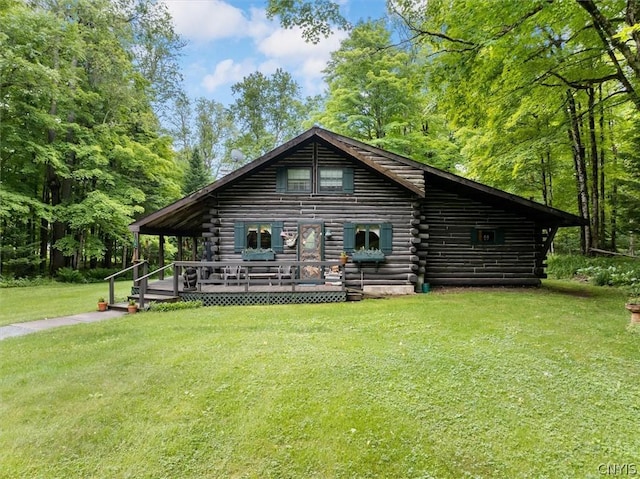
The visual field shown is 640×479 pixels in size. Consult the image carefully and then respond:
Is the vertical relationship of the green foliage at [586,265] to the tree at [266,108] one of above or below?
below

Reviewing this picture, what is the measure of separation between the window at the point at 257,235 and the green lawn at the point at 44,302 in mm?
5014

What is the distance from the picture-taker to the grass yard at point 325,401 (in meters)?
3.09

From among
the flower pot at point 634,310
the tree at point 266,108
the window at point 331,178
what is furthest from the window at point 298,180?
the tree at point 266,108

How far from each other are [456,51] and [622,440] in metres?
8.03

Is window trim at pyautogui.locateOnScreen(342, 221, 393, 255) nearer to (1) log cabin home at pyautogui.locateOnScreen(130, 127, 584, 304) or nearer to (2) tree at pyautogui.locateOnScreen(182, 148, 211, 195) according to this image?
(1) log cabin home at pyautogui.locateOnScreen(130, 127, 584, 304)

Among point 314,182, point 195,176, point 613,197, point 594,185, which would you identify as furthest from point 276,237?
point 195,176

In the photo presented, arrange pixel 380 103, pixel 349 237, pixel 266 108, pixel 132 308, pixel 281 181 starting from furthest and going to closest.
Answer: pixel 266 108 < pixel 380 103 < pixel 281 181 < pixel 349 237 < pixel 132 308

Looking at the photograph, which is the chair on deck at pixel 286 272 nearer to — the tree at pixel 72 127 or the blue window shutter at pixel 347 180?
the blue window shutter at pixel 347 180

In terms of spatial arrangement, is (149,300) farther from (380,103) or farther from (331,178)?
(380,103)

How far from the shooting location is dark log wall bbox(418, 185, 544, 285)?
13.1m

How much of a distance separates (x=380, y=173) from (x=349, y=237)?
2.65 meters

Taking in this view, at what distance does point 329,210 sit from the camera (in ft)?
40.2

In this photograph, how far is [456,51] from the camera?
785 centimetres

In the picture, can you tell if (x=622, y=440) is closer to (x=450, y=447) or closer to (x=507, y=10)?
(x=450, y=447)
